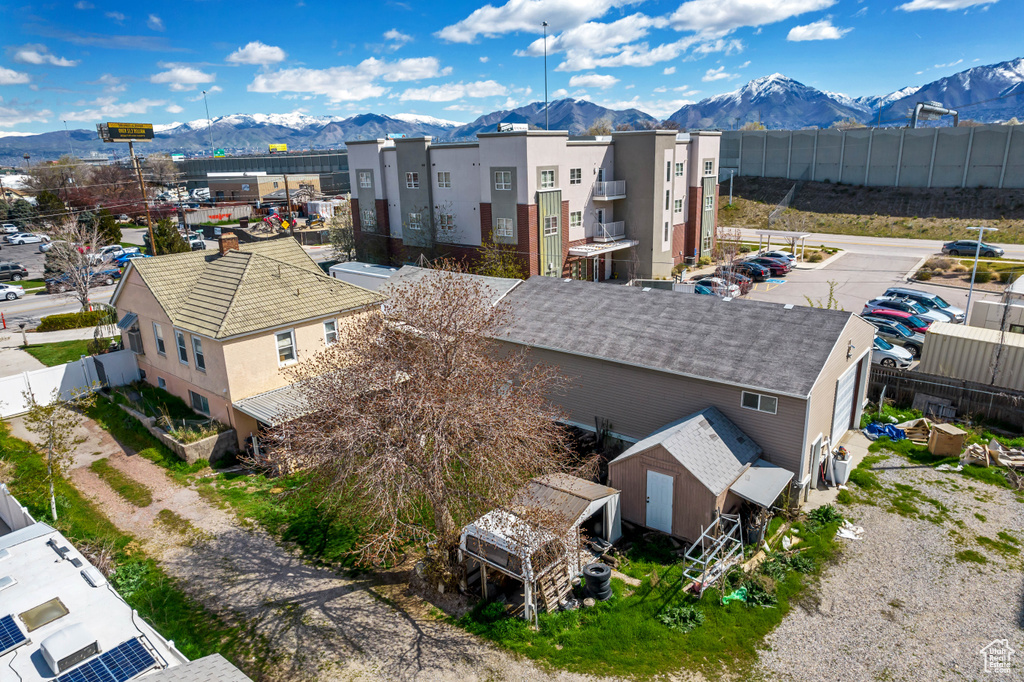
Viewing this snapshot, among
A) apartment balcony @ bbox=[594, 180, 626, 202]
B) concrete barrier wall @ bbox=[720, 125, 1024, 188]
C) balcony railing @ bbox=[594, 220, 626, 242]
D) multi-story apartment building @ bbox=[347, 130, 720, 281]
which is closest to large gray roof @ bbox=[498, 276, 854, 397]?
multi-story apartment building @ bbox=[347, 130, 720, 281]

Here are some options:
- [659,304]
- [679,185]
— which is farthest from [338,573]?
[679,185]

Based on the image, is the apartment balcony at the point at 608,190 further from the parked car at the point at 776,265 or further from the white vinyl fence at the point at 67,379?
the white vinyl fence at the point at 67,379

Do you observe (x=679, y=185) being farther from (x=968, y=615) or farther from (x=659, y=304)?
(x=968, y=615)

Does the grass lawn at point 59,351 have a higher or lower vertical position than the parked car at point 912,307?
lower

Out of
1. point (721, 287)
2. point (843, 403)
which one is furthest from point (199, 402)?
point (721, 287)

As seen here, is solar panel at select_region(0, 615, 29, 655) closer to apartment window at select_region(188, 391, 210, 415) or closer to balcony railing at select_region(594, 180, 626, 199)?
apartment window at select_region(188, 391, 210, 415)

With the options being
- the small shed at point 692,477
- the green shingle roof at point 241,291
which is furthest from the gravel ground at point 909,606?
the green shingle roof at point 241,291
